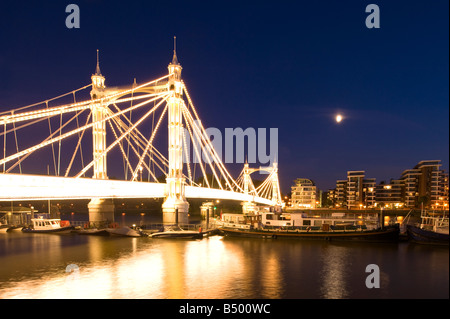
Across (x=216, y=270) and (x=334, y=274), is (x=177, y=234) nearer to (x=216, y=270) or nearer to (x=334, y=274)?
(x=216, y=270)

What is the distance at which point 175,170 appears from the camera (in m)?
48.7

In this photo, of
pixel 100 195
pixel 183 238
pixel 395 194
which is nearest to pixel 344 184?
pixel 395 194

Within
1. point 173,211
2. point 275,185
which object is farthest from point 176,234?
point 275,185

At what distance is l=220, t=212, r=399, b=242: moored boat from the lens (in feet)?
140

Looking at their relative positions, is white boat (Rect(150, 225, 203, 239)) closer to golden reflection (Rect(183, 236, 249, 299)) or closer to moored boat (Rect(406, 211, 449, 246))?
golden reflection (Rect(183, 236, 249, 299))

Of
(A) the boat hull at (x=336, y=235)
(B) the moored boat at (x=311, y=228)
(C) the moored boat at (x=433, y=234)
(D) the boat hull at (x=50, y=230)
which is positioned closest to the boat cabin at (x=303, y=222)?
(B) the moored boat at (x=311, y=228)

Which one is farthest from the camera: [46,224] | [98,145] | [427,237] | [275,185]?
[275,185]

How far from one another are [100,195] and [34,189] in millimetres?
8834

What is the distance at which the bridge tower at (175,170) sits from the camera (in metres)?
47.8

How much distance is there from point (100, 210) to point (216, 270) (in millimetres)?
28010

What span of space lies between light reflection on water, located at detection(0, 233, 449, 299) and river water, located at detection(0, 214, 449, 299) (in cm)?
6

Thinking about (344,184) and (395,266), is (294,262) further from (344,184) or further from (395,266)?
(344,184)

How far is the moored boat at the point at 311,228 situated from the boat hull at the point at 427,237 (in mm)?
1656

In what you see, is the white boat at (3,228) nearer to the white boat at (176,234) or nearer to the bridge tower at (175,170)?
the bridge tower at (175,170)
